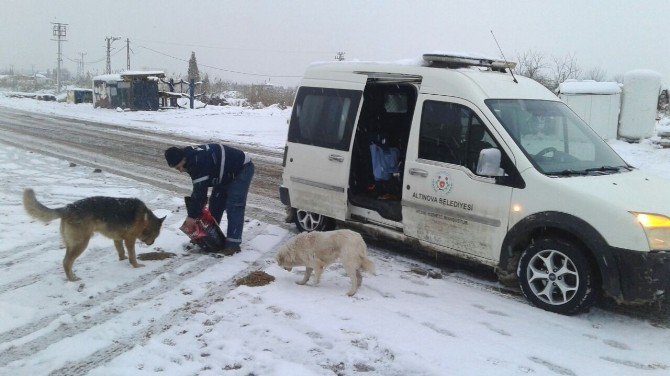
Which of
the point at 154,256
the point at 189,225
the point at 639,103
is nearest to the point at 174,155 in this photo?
the point at 189,225

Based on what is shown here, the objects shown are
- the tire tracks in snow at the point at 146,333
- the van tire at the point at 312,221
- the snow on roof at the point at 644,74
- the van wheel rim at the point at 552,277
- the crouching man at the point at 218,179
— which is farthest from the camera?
the snow on roof at the point at 644,74

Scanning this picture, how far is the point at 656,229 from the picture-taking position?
464 cm

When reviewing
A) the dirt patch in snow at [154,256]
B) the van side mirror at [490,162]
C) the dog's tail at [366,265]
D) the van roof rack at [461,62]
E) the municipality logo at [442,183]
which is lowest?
the dirt patch in snow at [154,256]

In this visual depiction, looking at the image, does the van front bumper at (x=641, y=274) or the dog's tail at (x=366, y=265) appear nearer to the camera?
the van front bumper at (x=641, y=274)

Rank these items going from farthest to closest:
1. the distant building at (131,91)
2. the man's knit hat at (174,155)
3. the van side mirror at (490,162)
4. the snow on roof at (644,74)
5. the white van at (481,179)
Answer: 1. the distant building at (131,91)
2. the snow on roof at (644,74)
3. the man's knit hat at (174,155)
4. the van side mirror at (490,162)
5. the white van at (481,179)

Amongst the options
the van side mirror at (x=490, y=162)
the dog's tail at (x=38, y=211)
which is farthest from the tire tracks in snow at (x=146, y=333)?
the van side mirror at (x=490, y=162)

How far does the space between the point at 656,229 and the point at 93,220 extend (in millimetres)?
5575

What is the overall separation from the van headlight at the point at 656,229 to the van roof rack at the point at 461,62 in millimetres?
2725

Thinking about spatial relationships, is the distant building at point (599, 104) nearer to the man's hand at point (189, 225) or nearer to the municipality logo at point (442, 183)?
the municipality logo at point (442, 183)

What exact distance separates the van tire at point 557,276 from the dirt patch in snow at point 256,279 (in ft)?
8.82

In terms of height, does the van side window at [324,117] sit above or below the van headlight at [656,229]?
above

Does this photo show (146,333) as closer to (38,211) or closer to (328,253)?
(328,253)

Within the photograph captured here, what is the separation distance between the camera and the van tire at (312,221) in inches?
302

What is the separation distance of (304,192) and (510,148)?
3126 millimetres
